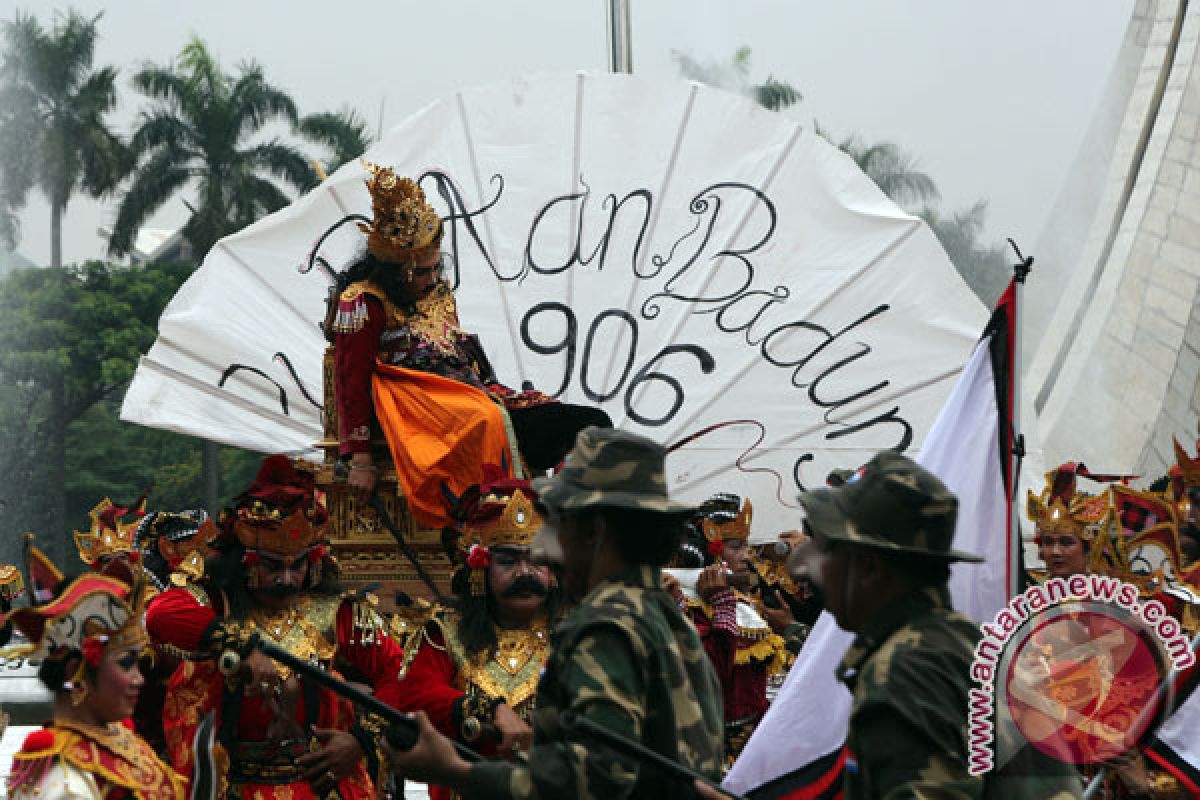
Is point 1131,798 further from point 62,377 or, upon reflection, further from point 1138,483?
point 62,377

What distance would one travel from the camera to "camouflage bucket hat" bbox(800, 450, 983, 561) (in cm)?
315

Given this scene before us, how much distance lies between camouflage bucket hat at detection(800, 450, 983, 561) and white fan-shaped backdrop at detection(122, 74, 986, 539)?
6.51 meters

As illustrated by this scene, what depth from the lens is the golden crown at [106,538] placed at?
26.3 ft

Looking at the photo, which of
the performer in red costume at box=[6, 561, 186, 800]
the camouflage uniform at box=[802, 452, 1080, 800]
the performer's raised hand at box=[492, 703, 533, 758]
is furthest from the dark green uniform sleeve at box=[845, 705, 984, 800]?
the performer's raised hand at box=[492, 703, 533, 758]

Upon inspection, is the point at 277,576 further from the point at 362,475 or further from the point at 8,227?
the point at 8,227

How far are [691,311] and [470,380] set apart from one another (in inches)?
96.5

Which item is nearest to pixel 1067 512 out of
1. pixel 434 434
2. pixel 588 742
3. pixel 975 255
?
pixel 434 434

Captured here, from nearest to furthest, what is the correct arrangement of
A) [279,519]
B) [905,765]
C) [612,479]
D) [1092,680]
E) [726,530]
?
[905,765]
[612,479]
[1092,680]
[279,519]
[726,530]

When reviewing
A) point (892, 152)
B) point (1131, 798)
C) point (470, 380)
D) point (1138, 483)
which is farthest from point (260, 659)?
point (892, 152)

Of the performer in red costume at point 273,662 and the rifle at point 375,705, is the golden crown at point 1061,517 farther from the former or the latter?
the rifle at point 375,705

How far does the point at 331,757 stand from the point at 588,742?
2.96 meters

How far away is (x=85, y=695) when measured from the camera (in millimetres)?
4293

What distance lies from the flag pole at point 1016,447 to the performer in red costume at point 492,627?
1.90 meters

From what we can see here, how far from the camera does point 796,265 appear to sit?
10.1 meters
